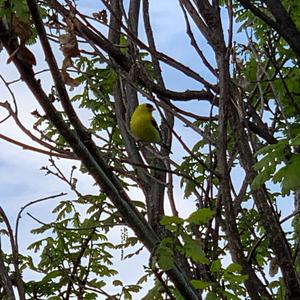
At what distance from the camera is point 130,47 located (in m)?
2.56

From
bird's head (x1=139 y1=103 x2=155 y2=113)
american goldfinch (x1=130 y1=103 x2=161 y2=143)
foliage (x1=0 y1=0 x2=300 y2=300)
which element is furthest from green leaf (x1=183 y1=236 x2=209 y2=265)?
bird's head (x1=139 y1=103 x2=155 y2=113)

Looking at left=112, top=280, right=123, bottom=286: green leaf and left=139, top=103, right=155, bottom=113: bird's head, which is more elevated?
left=139, top=103, right=155, bottom=113: bird's head

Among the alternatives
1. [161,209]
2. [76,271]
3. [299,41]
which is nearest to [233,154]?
[161,209]

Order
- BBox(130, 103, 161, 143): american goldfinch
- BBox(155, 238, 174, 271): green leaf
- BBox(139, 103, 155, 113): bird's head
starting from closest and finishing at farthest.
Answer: BBox(155, 238, 174, 271): green leaf, BBox(130, 103, 161, 143): american goldfinch, BBox(139, 103, 155, 113): bird's head

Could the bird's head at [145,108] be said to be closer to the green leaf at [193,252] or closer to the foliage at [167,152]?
the foliage at [167,152]

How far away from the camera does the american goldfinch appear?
3102 mm

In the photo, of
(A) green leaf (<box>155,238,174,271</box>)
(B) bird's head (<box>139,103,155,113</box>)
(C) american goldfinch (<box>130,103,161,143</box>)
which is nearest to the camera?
(A) green leaf (<box>155,238,174,271</box>)

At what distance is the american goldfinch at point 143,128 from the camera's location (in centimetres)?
310

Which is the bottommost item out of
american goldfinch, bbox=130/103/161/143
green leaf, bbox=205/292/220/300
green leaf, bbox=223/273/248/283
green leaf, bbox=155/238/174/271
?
green leaf, bbox=205/292/220/300

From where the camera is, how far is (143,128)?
3.16m

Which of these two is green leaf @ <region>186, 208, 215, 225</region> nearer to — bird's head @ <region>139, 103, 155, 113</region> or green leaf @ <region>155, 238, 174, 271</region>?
green leaf @ <region>155, 238, 174, 271</region>

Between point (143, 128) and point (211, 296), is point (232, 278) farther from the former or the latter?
point (143, 128)

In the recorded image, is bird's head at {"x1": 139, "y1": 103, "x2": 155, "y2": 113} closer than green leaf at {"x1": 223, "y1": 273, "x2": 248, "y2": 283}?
No

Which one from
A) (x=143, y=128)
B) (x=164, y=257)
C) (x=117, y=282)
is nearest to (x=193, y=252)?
(x=164, y=257)
